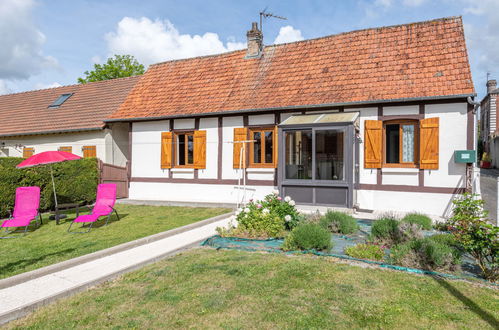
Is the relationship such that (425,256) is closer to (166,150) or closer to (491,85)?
(166,150)

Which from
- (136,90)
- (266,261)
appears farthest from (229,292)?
(136,90)

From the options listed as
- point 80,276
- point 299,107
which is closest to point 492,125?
point 299,107

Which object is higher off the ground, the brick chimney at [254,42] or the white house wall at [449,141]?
the brick chimney at [254,42]

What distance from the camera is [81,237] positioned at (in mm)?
7359

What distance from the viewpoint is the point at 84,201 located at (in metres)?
12.8

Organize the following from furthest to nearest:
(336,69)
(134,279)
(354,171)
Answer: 1. (336,69)
2. (354,171)
3. (134,279)

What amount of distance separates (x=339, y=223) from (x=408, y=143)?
15.2 ft

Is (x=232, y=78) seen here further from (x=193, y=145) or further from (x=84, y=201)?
(x=84, y=201)

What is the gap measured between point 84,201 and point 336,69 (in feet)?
35.4

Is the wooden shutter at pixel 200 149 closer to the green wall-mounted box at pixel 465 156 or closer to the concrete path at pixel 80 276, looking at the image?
the concrete path at pixel 80 276

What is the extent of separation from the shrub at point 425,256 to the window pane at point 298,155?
17.4 feet

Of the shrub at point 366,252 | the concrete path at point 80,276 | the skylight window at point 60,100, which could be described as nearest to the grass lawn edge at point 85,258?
the concrete path at point 80,276

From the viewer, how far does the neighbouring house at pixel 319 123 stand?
379 inches

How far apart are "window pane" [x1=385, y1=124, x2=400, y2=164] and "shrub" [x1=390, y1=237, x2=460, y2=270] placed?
5675mm
